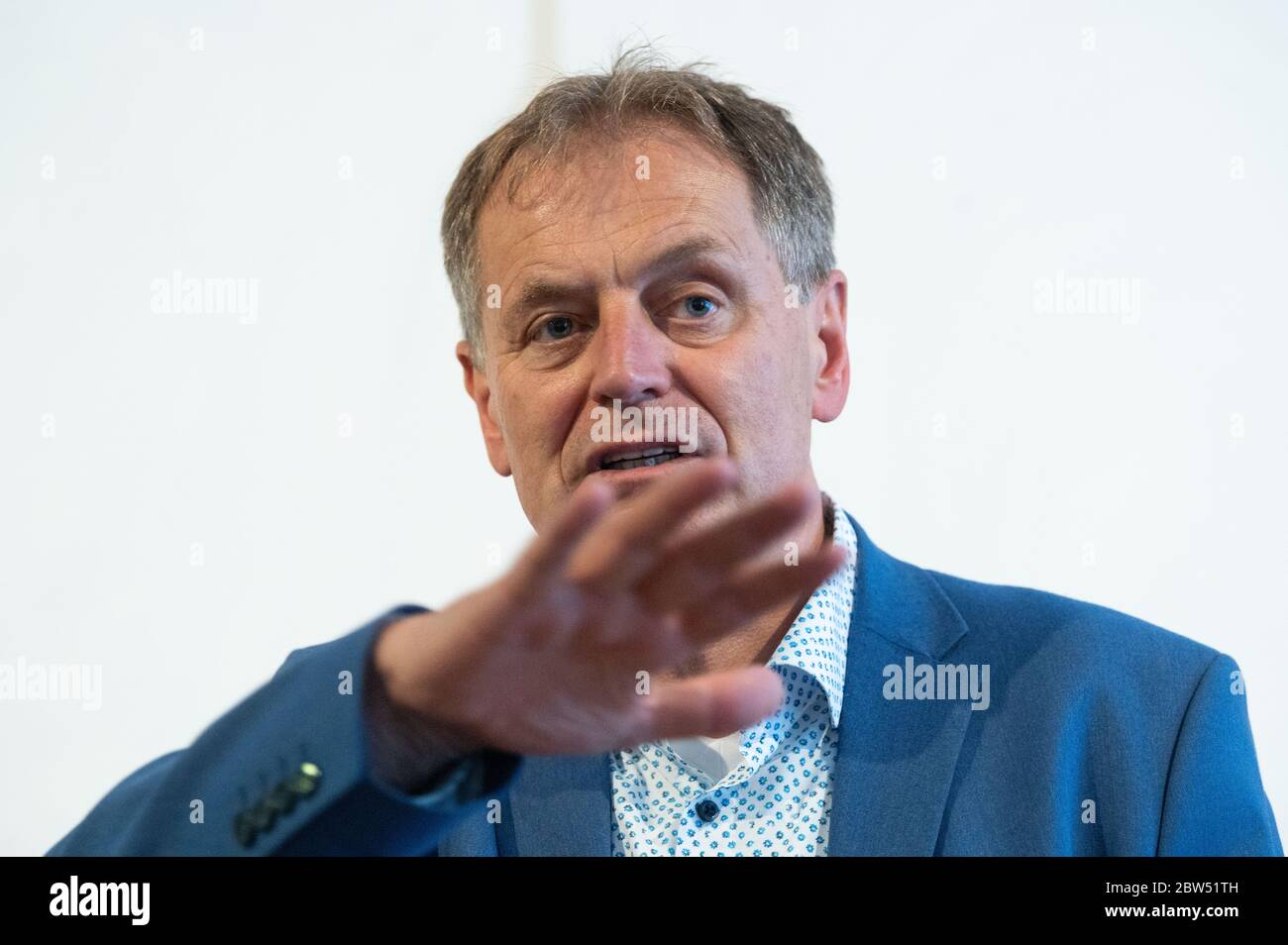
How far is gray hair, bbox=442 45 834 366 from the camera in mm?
1937

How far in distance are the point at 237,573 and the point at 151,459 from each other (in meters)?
0.29

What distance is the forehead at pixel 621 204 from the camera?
1817 mm

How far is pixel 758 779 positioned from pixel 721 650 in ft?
0.77

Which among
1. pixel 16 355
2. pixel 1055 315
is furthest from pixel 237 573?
pixel 1055 315

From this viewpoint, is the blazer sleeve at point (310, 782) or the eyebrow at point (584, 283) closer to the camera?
the blazer sleeve at point (310, 782)

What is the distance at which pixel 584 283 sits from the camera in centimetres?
181

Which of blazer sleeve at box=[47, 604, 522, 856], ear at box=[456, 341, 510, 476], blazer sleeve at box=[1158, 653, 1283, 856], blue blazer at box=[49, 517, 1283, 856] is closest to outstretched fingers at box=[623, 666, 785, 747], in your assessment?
blazer sleeve at box=[47, 604, 522, 856]

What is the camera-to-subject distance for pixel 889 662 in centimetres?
175

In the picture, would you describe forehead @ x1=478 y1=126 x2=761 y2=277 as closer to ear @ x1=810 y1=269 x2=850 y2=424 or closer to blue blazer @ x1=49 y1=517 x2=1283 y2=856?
ear @ x1=810 y1=269 x2=850 y2=424

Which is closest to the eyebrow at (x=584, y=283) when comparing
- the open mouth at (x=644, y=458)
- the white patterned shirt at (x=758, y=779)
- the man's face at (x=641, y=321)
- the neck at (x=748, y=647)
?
the man's face at (x=641, y=321)

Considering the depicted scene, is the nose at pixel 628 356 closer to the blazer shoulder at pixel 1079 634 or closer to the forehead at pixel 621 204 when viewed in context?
the forehead at pixel 621 204

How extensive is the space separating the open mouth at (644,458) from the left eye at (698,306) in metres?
0.21

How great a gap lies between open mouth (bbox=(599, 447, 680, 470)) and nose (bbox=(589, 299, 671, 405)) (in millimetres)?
68

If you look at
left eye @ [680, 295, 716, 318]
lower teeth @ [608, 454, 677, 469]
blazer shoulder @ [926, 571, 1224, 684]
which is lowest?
blazer shoulder @ [926, 571, 1224, 684]
